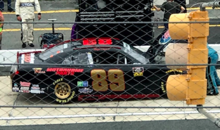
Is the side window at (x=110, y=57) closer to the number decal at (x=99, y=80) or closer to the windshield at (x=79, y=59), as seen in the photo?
the windshield at (x=79, y=59)

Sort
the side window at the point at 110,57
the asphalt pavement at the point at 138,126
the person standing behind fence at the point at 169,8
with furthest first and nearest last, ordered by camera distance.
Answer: the person standing behind fence at the point at 169,8, the side window at the point at 110,57, the asphalt pavement at the point at 138,126

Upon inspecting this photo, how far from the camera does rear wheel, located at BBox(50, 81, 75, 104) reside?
324 inches

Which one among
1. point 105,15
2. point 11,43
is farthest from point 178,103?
point 11,43

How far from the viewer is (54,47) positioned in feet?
29.5

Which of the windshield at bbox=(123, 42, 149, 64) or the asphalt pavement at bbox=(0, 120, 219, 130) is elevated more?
the windshield at bbox=(123, 42, 149, 64)

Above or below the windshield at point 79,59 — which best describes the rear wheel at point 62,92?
below

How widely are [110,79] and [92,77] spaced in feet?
1.05

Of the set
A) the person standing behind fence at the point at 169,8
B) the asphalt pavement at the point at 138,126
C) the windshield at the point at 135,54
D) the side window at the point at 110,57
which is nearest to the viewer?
the asphalt pavement at the point at 138,126

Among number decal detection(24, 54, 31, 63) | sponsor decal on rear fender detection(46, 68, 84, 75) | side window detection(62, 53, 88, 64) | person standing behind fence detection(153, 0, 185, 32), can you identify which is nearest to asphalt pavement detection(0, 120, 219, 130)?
sponsor decal on rear fender detection(46, 68, 84, 75)

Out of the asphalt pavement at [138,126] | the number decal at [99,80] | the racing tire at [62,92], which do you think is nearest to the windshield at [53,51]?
the racing tire at [62,92]

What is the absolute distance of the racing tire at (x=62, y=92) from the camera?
8219 mm

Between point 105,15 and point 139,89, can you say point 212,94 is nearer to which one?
point 139,89

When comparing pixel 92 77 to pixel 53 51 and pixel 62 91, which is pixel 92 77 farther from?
pixel 53 51

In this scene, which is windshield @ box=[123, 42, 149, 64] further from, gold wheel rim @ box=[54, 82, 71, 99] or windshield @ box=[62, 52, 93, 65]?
gold wheel rim @ box=[54, 82, 71, 99]
